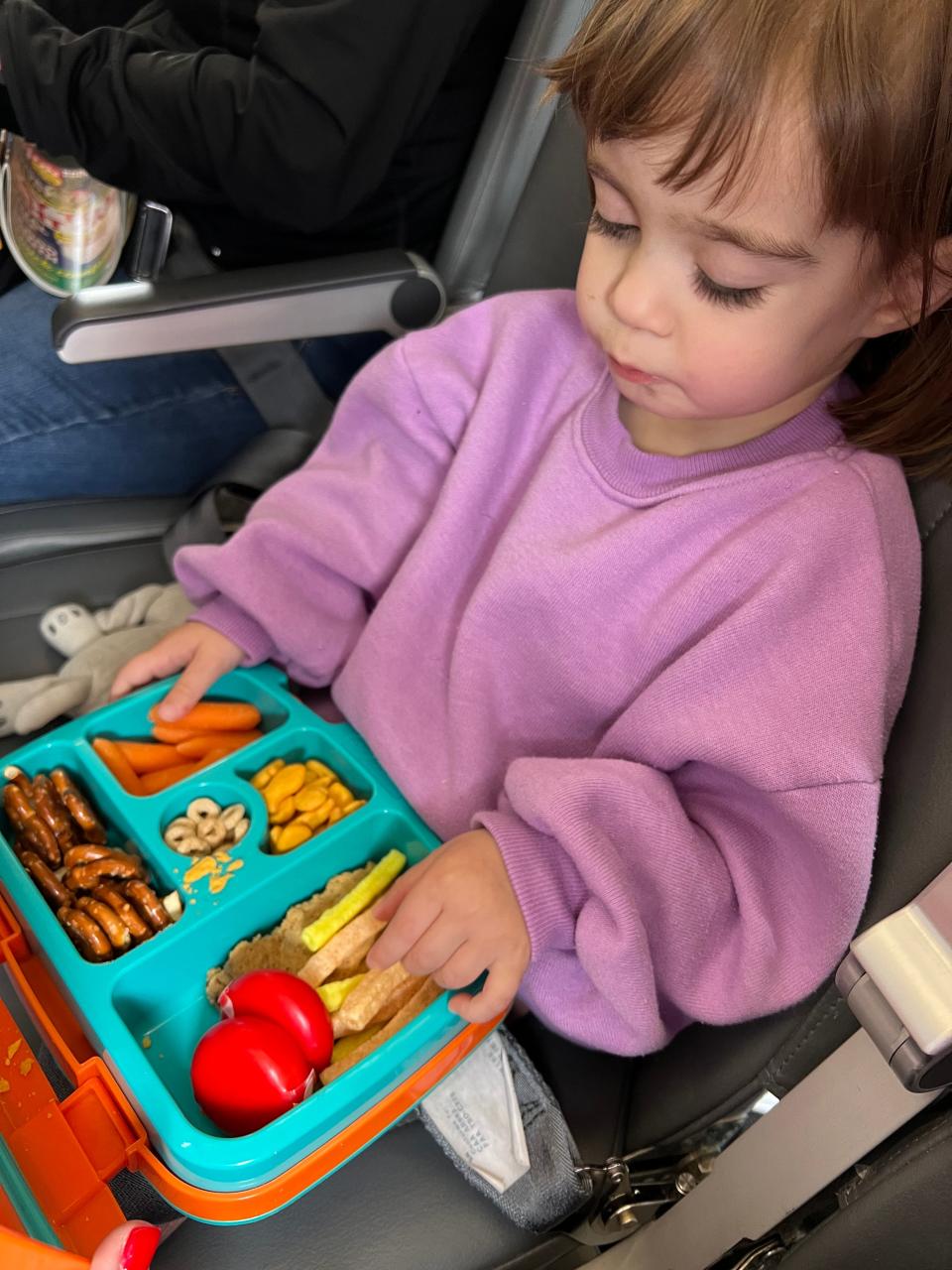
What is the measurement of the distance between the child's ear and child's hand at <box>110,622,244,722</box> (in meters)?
0.57

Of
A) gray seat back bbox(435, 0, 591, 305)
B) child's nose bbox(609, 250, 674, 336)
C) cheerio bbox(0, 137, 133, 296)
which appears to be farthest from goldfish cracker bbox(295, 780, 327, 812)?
cheerio bbox(0, 137, 133, 296)

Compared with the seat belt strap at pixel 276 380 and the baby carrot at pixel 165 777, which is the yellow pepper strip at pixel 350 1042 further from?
the seat belt strap at pixel 276 380

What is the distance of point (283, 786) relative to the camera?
2.86 ft

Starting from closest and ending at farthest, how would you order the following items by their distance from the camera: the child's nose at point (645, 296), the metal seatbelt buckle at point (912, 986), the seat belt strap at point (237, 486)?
1. the metal seatbelt buckle at point (912, 986)
2. the child's nose at point (645, 296)
3. the seat belt strap at point (237, 486)

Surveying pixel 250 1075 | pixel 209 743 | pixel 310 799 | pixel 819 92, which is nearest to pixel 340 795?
pixel 310 799

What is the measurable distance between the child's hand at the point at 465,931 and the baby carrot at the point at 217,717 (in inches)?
11.4

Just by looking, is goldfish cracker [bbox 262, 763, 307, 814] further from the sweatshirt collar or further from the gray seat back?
the gray seat back

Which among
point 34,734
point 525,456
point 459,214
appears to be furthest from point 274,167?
point 34,734

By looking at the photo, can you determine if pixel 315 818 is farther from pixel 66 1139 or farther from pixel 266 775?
pixel 66 1139

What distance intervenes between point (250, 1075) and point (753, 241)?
582 mm

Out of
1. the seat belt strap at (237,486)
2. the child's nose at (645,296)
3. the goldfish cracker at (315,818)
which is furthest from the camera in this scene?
the seat belt strap at (237,486)

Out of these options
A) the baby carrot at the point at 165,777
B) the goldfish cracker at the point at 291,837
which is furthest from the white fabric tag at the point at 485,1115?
the baby carrot at the point at 165,777

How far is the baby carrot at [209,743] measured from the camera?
0.93 metres

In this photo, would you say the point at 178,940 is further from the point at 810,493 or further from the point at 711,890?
the point at 810,493
